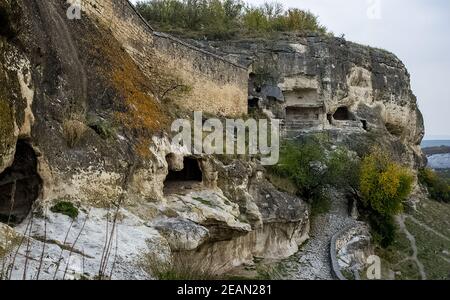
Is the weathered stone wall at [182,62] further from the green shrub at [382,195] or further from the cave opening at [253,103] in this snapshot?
the green shrub at [382,195]

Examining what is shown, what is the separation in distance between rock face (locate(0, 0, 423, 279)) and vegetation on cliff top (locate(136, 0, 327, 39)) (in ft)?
32.0

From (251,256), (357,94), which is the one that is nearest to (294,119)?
(357,94)

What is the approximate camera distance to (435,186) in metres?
32.2

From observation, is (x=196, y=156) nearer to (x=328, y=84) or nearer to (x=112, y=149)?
(x=112, y=149)

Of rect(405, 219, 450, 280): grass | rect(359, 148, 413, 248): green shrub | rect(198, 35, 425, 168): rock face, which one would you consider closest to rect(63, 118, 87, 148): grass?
rect(405, 219, 450, 280): grass

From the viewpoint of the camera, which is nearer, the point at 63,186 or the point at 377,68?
the point at 63,186

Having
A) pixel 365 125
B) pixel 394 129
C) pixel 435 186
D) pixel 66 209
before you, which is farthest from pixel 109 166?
pixel 435 186

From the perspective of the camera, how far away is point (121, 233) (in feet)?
23.9

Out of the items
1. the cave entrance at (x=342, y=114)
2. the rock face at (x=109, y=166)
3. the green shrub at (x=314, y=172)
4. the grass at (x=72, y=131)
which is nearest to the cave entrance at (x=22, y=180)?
the rock face at (x=109, y=166)

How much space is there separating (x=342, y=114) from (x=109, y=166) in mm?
22323

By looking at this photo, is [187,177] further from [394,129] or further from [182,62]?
[394,129]

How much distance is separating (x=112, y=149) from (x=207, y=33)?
776 inches

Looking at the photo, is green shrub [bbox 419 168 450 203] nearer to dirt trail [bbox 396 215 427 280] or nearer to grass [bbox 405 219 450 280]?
dirt trail [bbox 396 215 427 280]

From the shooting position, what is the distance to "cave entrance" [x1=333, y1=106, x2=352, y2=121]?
1108 inches
